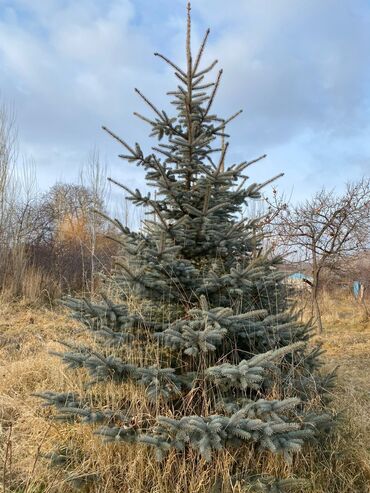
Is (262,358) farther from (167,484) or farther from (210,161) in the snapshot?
(210,161)

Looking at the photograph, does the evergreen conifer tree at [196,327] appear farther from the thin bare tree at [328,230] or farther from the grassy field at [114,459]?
the thin bare tree at [328,230]

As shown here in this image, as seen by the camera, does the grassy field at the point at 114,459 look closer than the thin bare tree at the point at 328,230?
Yes

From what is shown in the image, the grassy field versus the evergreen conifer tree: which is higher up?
the evergreen conifer tree

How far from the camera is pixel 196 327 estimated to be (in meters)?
2.66

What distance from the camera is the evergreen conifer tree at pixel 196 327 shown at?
2.31m

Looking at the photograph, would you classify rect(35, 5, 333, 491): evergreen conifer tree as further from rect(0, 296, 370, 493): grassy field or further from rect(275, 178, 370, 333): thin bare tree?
rect(275, 178, 370, 333): thin bare tree

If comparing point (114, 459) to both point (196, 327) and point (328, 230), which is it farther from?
point (328, 230)

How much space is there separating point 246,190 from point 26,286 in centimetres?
869

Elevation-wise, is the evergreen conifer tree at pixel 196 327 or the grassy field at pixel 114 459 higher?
the evergreen conifer tree at pixel 196 327

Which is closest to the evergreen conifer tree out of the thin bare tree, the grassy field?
the grassy field

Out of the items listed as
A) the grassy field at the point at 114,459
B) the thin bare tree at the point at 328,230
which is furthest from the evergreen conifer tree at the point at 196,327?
the thin bare tree at the point at 328,230

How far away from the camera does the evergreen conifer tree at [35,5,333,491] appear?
2309 mm

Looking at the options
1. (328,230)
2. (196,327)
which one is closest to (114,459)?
(196,327)

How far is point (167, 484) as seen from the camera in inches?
94.2
